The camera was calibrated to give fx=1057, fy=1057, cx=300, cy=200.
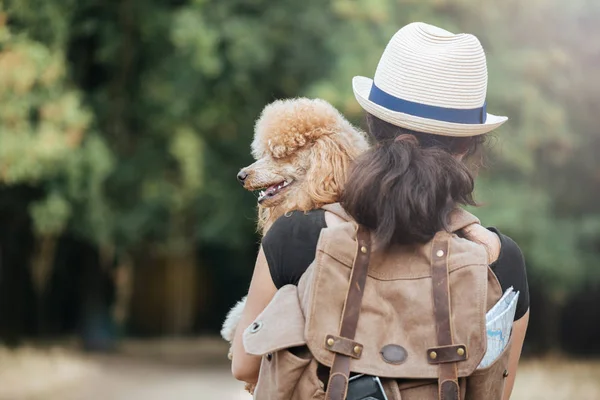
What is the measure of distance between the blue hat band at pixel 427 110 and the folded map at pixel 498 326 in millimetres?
475

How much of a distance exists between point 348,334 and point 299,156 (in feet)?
2.64

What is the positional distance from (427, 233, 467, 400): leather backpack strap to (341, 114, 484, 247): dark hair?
0.36 feet

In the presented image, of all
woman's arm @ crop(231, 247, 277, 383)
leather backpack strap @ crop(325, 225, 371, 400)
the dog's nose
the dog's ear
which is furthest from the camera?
the dog's nose

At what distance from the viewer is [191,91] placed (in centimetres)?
1780

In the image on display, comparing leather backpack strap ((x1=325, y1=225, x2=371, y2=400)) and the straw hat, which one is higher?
the straw hat

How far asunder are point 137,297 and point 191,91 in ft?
34.3

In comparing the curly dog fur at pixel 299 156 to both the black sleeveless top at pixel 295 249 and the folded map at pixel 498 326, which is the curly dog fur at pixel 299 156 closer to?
the black sleeveless top at pixel 295 249

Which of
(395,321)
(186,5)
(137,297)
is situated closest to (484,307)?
(395,321)

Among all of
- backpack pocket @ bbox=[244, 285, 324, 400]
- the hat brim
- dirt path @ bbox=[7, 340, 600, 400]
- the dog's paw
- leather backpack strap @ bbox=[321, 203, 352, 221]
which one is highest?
the hat brim

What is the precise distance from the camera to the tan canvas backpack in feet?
7.91

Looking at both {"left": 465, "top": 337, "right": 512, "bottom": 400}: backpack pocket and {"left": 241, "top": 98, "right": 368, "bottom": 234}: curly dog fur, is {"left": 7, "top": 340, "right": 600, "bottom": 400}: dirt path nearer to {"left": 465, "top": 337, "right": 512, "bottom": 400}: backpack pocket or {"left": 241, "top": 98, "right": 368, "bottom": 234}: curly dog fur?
{"left": 241, "top": 98, "right": 368, "bottom": 234}: curly dog fur

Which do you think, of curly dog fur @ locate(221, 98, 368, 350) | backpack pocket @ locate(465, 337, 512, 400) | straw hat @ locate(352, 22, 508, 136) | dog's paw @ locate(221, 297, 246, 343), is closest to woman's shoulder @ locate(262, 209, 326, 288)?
curly dog fur @ locate(221, 98, 368, 350)

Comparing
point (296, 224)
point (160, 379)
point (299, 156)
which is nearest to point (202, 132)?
point (160, 379)

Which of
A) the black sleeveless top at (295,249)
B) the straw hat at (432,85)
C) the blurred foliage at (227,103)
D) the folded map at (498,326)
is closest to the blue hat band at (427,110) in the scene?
the straw hat at (432,85)
